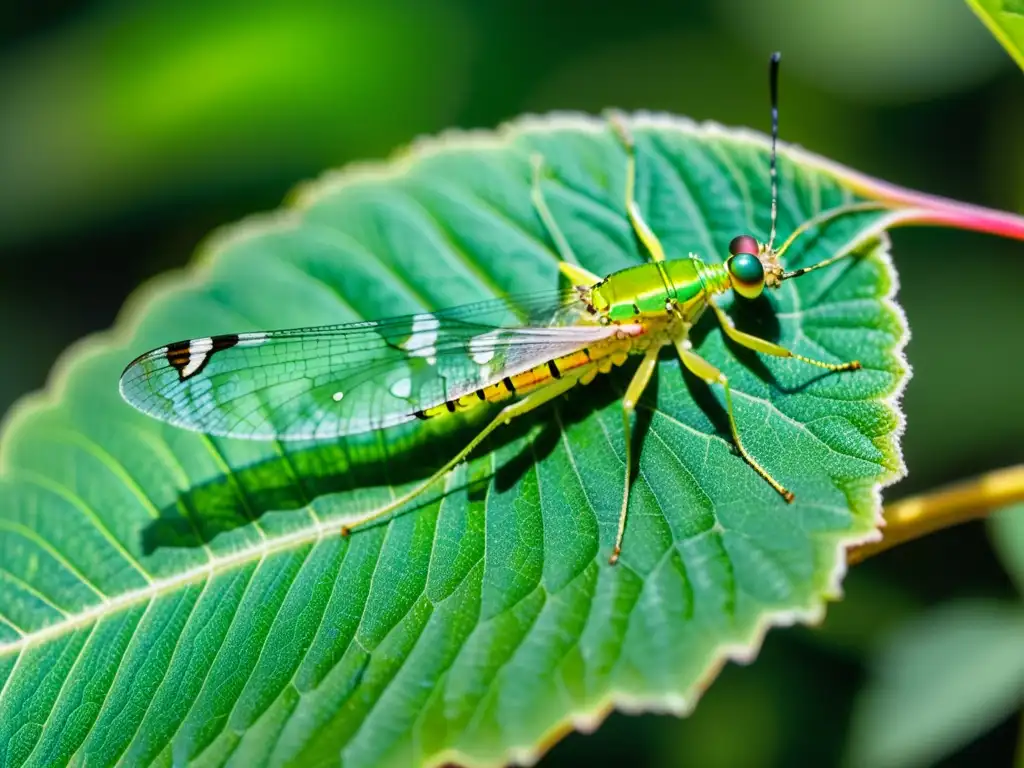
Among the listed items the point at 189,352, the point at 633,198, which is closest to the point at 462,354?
the point at 633,198

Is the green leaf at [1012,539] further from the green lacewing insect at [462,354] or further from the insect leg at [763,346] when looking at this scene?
the green lacewing insect at [462,354]

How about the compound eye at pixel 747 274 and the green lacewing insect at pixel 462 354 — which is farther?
the green lacewing insect at pixel 462 354

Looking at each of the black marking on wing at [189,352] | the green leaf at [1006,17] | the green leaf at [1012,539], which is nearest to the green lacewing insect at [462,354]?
the black marking on wing at [189,352]

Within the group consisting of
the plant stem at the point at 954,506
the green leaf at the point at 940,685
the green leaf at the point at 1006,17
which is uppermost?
the green leaf at the point at 1006,17

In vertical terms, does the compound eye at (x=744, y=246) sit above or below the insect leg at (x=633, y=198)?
below

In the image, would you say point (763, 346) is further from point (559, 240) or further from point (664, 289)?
point (559, 240)

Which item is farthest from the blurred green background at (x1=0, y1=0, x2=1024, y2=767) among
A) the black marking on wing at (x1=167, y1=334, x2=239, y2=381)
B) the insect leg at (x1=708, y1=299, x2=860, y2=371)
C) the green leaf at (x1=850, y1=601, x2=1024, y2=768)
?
the black marking on wing at (x1=167, y1=334, x2=239, y2=381)
